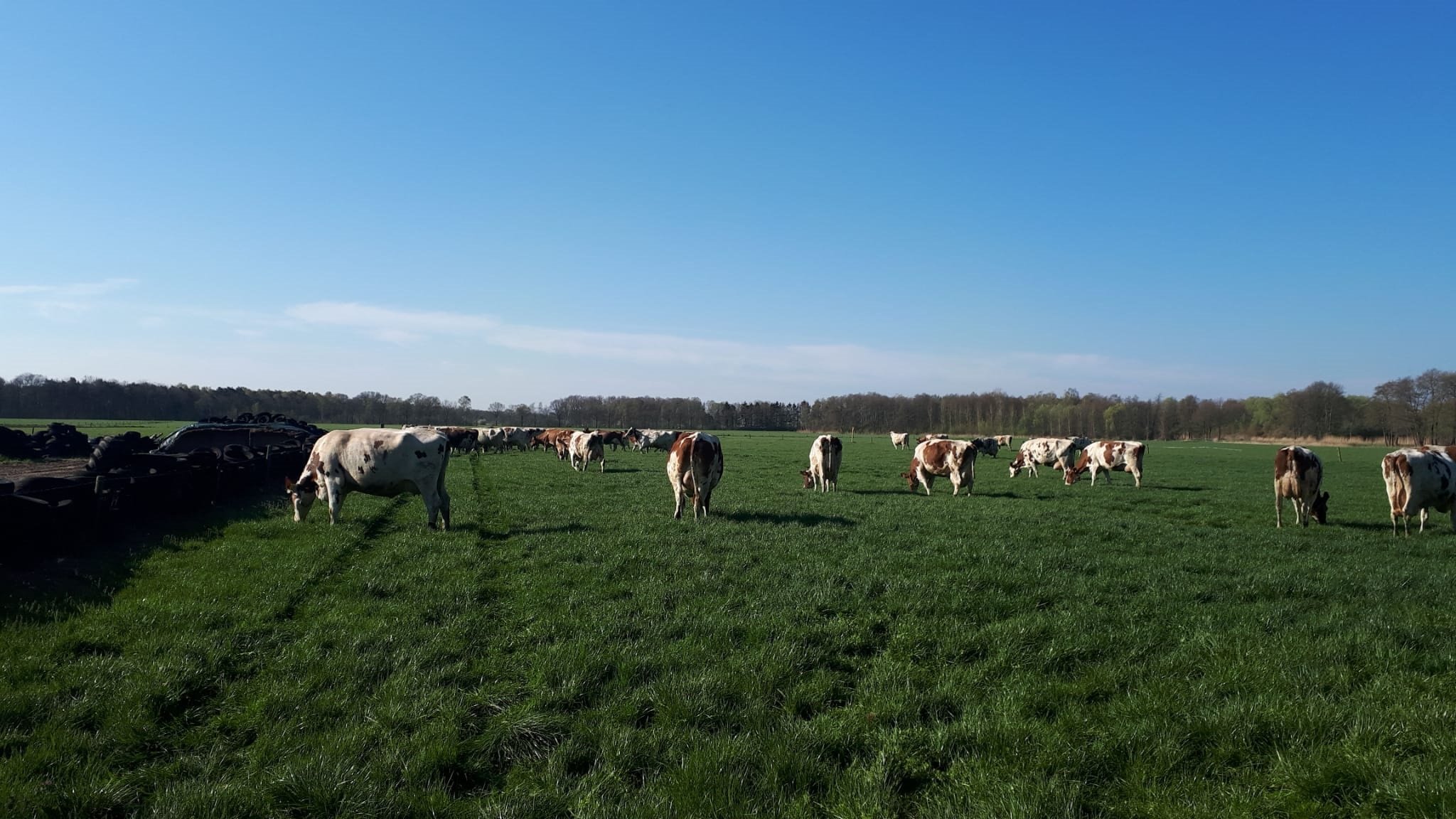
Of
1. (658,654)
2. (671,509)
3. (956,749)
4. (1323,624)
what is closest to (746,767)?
(956,749)

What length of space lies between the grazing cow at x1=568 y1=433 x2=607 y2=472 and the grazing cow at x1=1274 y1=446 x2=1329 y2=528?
80.4 feet

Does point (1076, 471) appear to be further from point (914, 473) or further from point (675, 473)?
point (675, 473)

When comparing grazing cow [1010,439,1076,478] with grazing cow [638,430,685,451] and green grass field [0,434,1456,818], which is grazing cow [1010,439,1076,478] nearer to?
green grass field [0,434,1456,818]

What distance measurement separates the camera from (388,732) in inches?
190

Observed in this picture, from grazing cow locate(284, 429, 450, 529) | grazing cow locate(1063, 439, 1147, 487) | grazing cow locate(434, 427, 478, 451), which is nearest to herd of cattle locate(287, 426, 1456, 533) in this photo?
grazing cow locate(284, 429, 450, 529)

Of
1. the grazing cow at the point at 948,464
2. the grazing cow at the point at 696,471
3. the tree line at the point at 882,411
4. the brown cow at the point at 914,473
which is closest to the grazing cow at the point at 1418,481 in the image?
the grazing cow at the point at 948,464

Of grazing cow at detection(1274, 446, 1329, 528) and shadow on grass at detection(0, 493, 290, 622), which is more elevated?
grazing cow at detection(1274, 446, 1329, 528)

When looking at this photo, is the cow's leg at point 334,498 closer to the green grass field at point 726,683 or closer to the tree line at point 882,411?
the green grass field at point 726,683

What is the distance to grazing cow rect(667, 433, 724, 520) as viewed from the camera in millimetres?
15688

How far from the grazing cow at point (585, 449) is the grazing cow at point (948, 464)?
14920 mm

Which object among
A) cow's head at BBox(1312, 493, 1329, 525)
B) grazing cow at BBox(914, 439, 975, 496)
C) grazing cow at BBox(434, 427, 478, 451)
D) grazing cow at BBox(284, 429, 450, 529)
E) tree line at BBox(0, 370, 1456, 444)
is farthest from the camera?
tree line at BBox(0, 370, 1456, 444)

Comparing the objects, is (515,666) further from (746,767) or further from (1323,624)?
(1323,624)

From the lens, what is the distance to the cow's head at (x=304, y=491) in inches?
570

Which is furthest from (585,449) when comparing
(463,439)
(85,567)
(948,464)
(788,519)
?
(85,567)
